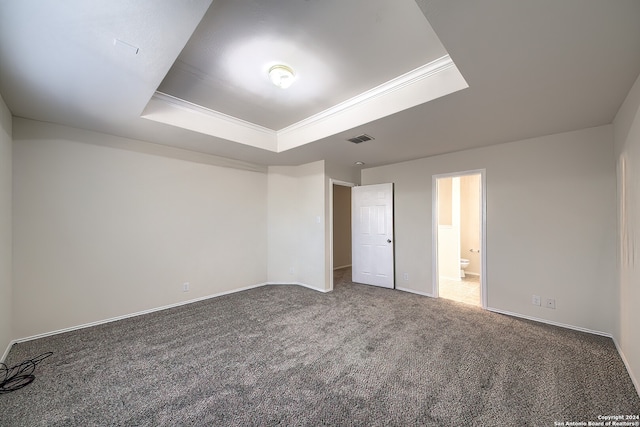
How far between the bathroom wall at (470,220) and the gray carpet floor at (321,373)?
3.00 meters

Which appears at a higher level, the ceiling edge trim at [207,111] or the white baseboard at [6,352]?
the ceiling edge trim at [207,111]

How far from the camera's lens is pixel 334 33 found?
179cm

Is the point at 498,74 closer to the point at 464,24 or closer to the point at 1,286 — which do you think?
the point at 464,24

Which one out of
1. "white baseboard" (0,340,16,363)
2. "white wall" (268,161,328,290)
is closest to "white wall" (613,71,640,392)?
"white wall" (268,161,328,290)

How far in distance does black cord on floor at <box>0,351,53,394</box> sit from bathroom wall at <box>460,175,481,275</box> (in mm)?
7057

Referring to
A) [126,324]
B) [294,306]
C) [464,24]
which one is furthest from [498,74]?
[126,324]

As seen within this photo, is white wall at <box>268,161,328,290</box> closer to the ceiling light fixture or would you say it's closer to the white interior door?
the white interior door

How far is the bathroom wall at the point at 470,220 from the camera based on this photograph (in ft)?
19.0

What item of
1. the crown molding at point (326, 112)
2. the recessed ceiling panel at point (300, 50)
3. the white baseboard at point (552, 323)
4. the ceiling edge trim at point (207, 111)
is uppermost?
the recessed ceiling panel at point (300, 50)

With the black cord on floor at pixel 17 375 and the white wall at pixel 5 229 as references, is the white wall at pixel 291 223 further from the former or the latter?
the white wall at pixel 5 229

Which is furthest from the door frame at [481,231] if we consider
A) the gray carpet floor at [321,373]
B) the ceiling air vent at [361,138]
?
the ceiling air vent at [361,138]

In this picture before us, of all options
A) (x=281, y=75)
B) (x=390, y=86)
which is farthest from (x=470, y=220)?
(x=281, y=75)

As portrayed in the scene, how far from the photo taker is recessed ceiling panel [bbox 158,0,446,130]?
1606mm

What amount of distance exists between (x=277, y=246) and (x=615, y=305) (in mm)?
4641
